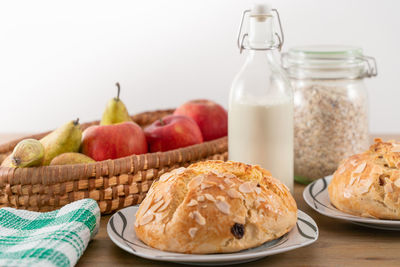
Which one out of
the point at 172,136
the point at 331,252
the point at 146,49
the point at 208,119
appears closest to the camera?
the point at 331,252

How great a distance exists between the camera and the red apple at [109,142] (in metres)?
1.09

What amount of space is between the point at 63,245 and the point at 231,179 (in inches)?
10.3

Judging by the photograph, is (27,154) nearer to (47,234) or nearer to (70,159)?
(70,159)

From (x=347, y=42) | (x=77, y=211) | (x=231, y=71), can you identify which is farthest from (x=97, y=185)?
(x=347, y=42)

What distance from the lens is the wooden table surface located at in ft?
2.63

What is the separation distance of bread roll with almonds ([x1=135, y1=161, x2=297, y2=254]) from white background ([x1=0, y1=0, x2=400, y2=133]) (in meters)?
1.12

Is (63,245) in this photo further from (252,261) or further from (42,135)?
(42,135)

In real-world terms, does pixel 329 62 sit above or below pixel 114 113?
above

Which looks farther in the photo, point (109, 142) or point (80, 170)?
point (109, 142)

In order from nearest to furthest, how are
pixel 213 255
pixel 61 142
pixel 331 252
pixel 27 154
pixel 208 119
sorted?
pixel 213 255 → pixel 331 252 → pixel 27 154 → pixel 61 142 → pixel 208 119

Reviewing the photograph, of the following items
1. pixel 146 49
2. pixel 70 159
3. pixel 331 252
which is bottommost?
pixel 331 252

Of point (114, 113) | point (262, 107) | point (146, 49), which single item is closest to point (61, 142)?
point (114, 113)

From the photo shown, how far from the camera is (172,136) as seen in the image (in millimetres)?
1186

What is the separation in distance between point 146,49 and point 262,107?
0.96 metres
